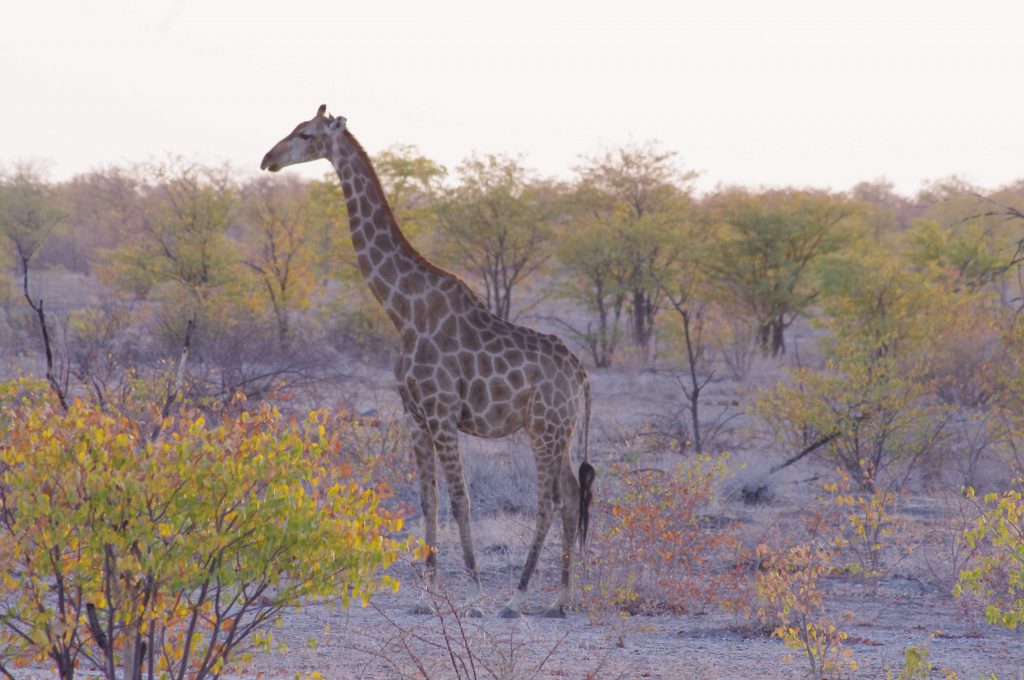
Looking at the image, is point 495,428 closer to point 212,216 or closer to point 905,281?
point 905,281

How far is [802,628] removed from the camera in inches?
239

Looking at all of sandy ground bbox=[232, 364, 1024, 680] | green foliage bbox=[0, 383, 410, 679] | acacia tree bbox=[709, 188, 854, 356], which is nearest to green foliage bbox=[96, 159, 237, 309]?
acacia tree bbox=[709, 188, 854, 356]

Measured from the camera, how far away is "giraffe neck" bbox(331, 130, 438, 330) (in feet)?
25.5

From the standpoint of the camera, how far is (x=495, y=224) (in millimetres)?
33500

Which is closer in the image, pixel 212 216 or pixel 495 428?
pixel 495 428

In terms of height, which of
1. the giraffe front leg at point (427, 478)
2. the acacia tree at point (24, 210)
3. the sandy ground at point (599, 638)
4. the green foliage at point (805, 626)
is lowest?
the sandy ground at point (599, 638)

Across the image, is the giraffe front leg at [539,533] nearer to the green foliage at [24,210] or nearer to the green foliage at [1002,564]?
the green foliage at [1002,564]

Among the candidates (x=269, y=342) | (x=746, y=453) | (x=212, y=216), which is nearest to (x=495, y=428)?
(x=746, y=453)

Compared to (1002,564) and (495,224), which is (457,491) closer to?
(1002,564)

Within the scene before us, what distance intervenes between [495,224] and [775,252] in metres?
7.98

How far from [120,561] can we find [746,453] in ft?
35.9

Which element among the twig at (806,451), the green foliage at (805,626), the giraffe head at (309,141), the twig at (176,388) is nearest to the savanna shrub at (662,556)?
the green foliage at (805,626)

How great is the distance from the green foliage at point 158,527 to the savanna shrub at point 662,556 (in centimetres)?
327

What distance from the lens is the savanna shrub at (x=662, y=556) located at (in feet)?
23.9
